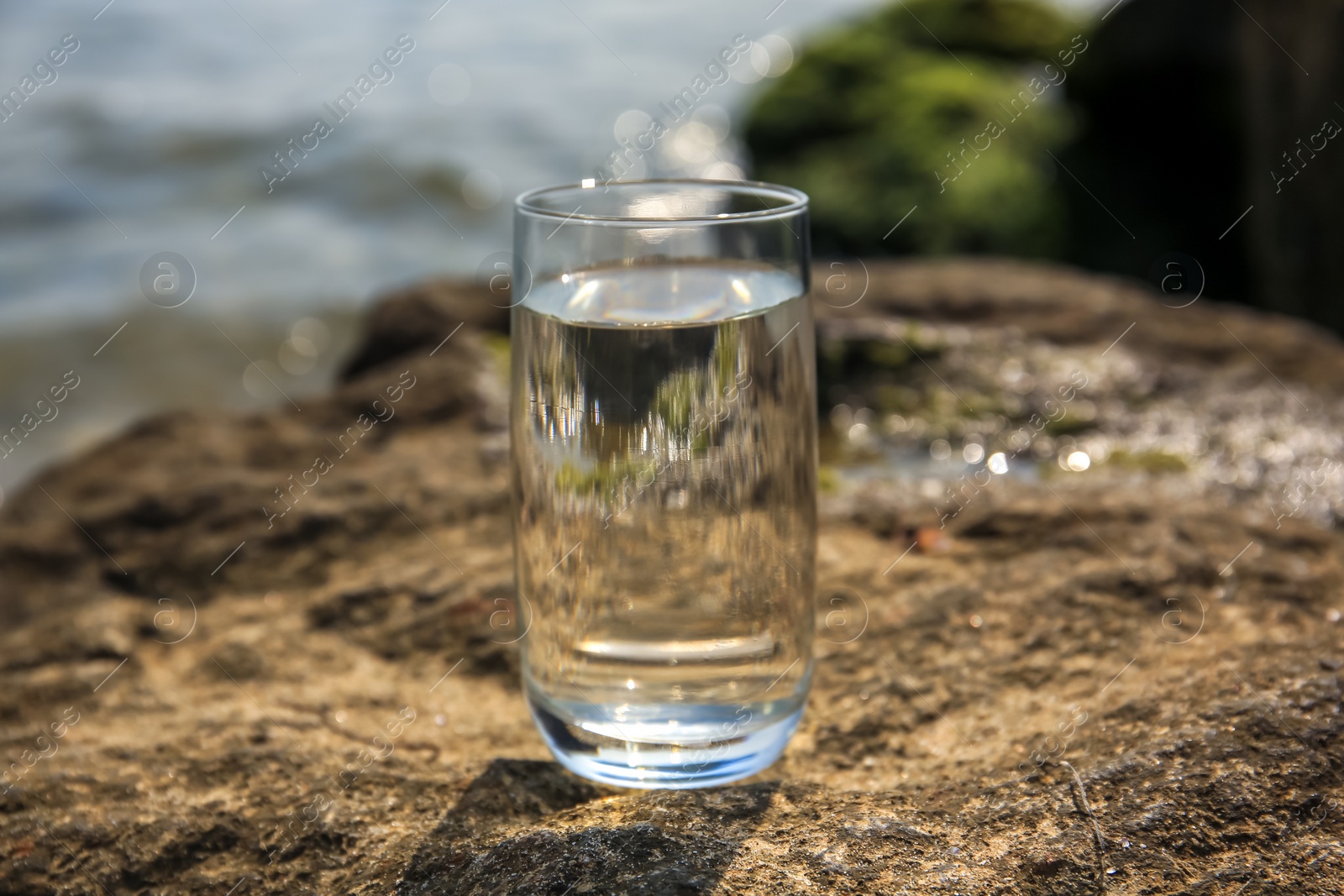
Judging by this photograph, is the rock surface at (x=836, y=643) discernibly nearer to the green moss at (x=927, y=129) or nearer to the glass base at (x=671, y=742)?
the glass base at (x=671, y=742)

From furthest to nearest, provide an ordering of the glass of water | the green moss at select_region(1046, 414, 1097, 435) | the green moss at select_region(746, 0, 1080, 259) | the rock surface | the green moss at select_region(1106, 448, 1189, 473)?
the green moss at select_region(746, 0, 1080, 259) → the green moss at select_region(1046, 414, 1097, 435) → the green moss at select_region(1106, 448, 1189, 473) → the glass of water → the rock surface

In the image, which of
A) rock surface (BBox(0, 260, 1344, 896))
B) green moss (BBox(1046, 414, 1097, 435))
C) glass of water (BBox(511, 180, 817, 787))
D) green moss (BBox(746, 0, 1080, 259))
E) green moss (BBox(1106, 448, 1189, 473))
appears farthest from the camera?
green moss (BBox(746, 0, 1080, 259))

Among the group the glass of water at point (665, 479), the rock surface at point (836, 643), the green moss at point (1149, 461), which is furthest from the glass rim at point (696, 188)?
the green moss at point (1149, 461)

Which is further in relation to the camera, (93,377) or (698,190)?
(93,377)

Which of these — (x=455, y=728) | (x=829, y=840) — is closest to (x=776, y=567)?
(x=829, y=840)

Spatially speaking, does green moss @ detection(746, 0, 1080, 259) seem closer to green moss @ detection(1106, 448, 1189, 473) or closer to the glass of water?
green moss @ detection(1106, 448, 1189, 473)

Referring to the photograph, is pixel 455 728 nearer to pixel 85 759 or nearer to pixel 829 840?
pixel 85 759

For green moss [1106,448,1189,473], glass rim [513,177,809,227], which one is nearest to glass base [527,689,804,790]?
glass rim [513,177,809,227]
